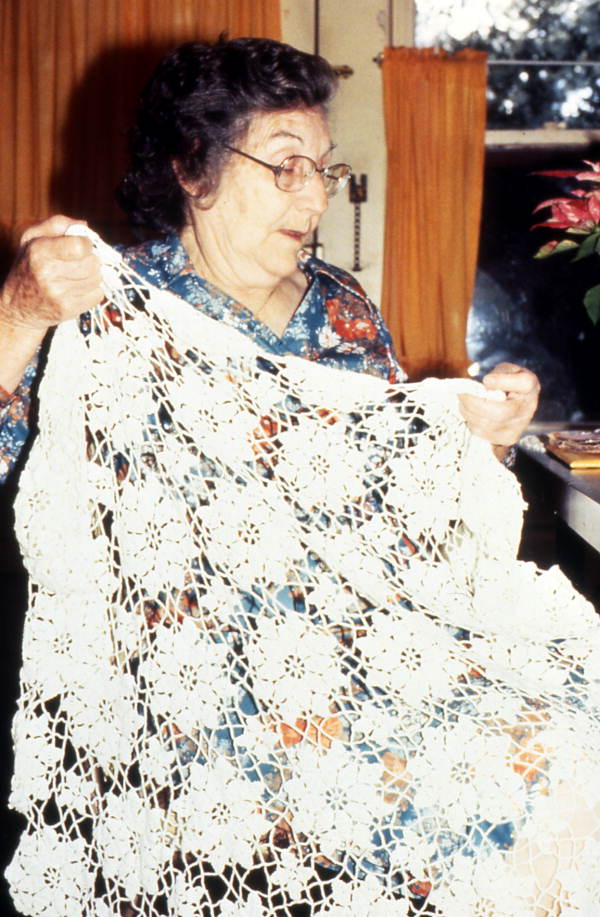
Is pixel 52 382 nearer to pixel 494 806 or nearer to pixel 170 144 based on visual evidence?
pixel 170 144

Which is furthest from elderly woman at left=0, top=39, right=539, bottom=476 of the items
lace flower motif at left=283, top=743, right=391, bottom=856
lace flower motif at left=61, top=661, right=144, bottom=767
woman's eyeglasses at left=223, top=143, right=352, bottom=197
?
lace flower motif at left=283, top=743, right=391, bottom=856

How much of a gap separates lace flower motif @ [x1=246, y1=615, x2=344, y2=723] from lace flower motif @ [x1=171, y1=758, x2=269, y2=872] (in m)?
0.08

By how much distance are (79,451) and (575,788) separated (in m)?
0.61

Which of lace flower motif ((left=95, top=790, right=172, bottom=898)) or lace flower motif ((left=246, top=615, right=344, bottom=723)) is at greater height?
lace flower motif ((left=246, top=615, right=344, bottom=723))

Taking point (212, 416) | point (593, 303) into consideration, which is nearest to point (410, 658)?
point (212, 416)

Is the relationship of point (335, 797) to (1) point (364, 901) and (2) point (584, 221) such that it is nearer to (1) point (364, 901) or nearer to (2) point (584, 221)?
(1) point (364, 901)

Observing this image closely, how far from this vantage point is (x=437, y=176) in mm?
3191

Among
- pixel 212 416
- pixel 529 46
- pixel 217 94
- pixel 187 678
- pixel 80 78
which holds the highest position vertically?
pixel 529 46

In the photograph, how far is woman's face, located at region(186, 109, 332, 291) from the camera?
1.26m

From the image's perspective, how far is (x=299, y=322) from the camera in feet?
4.39

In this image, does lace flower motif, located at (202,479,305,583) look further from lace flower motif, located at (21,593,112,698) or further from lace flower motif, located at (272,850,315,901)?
lace flower motif, located at (272,850,315,901)

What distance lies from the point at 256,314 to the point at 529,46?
2.66m

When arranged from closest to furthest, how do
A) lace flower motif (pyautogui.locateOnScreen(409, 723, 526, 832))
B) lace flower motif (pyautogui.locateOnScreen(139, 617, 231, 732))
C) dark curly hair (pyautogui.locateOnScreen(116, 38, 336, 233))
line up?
lace flower motif (pyautogui.locateOnScreen(409, 723, 526, 832)), lace flower motif (pyautogui.locateOnScreen(139, 617, 231, 732)), dark curly hair (pyautogui.locateOnScreen(116, 38, 336, 233))

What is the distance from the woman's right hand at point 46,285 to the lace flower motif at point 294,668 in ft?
1.30
